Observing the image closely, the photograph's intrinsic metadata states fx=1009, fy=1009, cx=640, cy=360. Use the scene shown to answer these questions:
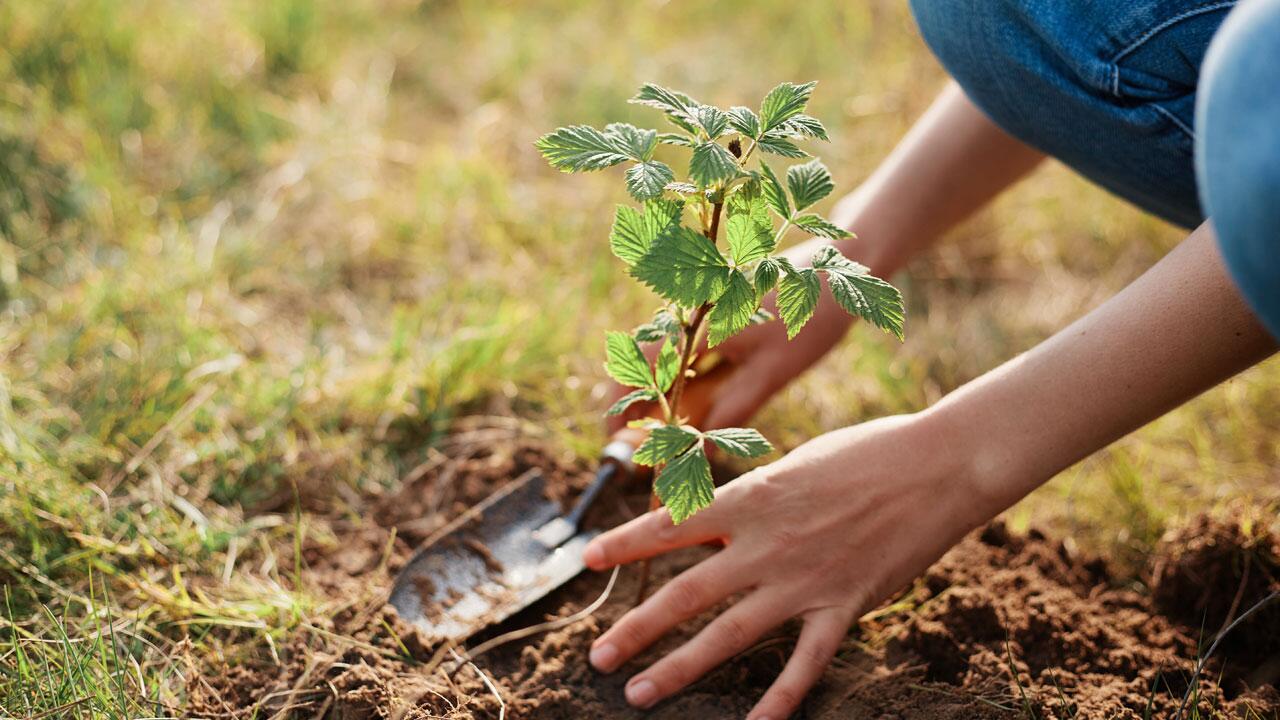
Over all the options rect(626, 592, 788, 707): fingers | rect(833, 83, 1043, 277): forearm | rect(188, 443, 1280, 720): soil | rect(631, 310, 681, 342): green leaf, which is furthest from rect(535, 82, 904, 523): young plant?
rect(833, 83, 1043, 277): forearm

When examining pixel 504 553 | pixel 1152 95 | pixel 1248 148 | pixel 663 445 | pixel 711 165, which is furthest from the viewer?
pixel 504 553

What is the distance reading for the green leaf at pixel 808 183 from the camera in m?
1.11

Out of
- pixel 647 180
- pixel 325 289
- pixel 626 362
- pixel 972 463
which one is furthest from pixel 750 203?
pixel 325 289

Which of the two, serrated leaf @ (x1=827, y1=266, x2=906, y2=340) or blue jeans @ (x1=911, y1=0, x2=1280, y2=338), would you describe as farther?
serrated leaf @ (x1=827, y1=266, x2=906, y2=340)

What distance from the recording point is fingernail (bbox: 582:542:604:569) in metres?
1.35

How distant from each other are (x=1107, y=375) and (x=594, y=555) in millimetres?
674

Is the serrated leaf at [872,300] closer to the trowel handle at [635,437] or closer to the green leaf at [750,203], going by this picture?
the green leaf at [750,203]

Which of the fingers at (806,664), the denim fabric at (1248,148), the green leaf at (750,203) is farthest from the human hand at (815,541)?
the denim fabric at (1248,148)

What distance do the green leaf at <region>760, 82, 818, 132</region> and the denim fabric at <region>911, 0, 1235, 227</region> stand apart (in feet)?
1.33

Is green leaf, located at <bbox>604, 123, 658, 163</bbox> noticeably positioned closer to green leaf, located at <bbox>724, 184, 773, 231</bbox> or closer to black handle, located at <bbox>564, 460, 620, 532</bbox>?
green leaf, located at <bbox>724, 184, 773, 231</bbox>

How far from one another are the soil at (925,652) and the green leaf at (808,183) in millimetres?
615

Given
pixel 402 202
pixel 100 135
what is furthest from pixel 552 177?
pixel 100 135

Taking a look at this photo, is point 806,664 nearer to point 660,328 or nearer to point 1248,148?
point 660,328

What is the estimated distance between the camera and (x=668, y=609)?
1.28m
